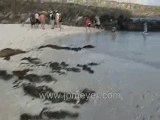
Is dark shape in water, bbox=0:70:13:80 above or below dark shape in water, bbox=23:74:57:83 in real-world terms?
below

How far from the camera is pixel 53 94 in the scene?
1695 centimetres

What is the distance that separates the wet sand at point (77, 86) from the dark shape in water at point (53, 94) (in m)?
0.04

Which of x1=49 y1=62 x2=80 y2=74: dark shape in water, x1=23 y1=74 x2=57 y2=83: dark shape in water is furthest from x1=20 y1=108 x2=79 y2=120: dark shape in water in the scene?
x1=49 y1=62 x2=80 y2=74: dark shape in water

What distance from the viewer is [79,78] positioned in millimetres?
19531

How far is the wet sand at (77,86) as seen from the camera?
1508 cm

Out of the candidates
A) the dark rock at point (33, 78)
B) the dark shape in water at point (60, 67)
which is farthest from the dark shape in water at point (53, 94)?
the dark shape in water at point (60, 67)

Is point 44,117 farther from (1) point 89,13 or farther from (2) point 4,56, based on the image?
(1) point 89,13

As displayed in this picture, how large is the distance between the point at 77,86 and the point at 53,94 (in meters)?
1.51

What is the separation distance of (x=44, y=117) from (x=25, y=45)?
1629 cm

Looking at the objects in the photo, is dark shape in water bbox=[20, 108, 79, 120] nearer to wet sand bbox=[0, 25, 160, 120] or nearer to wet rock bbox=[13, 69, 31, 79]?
wet sand bbox=[0, 25, 160, 120]

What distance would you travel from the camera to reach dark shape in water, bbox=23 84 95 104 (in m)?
16.2

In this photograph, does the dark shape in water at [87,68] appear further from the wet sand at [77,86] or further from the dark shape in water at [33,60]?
the dark shape in water at [33,60]

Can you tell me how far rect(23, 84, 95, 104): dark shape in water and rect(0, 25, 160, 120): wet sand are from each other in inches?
1.5

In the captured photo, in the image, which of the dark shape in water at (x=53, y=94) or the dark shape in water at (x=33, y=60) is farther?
the dark shape in water at (x=33, y=60)
